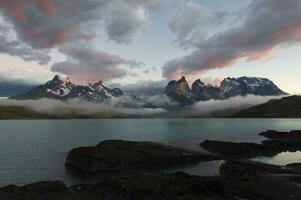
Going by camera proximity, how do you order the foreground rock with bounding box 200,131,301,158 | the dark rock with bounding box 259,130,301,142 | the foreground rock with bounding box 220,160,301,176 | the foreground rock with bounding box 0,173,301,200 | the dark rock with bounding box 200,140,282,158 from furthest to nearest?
the dark rock with bounding box 259,130,301,142
the foreground rock with bounding box 200,131,301,158
the dark rock with bounding box 200,140,282,158
the foreground rock with bounding box 220,160,301,176
the foreground rock with bounding box 0,173,301,200

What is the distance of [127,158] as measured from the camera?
89250 millimetres

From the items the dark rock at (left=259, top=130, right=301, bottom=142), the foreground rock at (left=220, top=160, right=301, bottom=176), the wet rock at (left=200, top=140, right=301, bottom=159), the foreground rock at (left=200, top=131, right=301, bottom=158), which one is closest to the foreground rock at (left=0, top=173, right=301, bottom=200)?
the foreground rock at (left=220, top=160, right=301, bottom=176)

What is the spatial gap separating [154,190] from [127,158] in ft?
125

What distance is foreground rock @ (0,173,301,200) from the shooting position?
4969 cm

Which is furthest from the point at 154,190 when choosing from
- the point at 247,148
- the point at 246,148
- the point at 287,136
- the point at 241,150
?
the point at 287,136

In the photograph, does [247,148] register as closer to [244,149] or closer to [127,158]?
[244,149]

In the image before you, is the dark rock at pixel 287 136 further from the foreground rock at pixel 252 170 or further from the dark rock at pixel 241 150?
the foreground rock at pixel 252 170

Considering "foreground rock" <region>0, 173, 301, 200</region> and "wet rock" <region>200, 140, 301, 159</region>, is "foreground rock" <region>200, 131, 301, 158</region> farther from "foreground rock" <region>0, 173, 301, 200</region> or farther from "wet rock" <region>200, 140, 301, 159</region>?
"foreground rock" <region>0, 173, 301, 200</region>

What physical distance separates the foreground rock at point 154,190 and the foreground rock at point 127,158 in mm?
27467

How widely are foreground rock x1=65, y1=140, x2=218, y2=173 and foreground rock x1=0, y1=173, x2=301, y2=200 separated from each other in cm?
2747

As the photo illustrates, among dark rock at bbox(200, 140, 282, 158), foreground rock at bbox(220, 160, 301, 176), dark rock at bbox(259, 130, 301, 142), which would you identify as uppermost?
dark rock at bbox(259, 130, 301, 142)

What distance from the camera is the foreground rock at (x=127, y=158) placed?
84.9m

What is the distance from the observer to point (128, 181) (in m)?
56.2

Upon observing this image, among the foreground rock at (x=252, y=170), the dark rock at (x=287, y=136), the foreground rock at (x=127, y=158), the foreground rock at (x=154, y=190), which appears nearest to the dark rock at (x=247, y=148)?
the foreground rock at (x=127, y=158)
